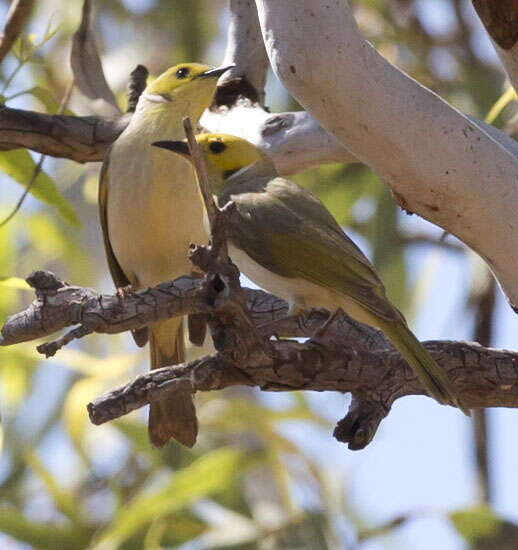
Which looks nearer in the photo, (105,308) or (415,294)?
(105,308)

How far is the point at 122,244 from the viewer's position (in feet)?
12.4

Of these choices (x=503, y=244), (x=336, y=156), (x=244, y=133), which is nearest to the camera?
(x=503, y=244)

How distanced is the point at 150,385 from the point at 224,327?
0.21 m

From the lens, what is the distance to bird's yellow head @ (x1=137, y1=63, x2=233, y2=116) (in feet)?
12.8

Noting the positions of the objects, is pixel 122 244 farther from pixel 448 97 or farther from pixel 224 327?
pixel 448 97

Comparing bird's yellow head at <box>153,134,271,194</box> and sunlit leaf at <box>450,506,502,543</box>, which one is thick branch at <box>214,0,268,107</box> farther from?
sunlit leaf at <box>450,506,502,543</box>

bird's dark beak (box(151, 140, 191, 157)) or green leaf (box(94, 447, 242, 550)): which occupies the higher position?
bird's dark beak (box(151, 140, 191, 157))

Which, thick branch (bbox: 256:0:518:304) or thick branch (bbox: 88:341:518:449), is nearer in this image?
thick branch (bbox: 256:0:518:304)

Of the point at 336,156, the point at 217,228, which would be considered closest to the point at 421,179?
the point at 217,228

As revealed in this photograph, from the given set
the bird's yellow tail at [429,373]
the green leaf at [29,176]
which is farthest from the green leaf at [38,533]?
the bird's yellow tail at [429,373]

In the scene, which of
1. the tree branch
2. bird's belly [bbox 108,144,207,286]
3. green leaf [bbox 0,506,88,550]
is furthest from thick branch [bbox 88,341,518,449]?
green leaf [bbox 0,506,88,550]

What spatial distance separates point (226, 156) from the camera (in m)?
3.33

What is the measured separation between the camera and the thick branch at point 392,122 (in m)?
2.06

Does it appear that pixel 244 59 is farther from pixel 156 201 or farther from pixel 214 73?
pixel 156 201
